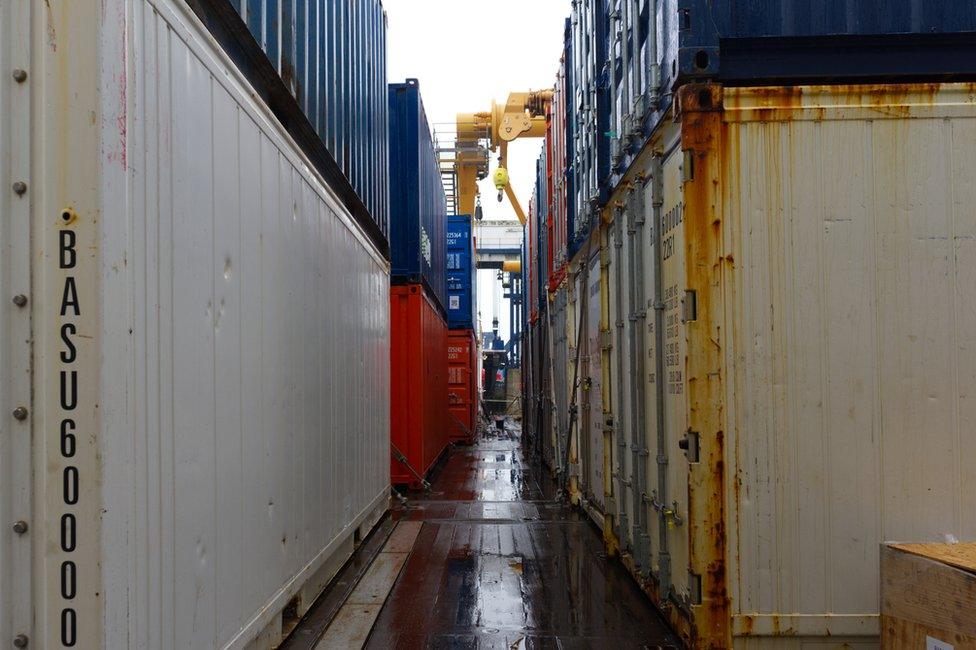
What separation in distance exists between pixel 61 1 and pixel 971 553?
12.8ft

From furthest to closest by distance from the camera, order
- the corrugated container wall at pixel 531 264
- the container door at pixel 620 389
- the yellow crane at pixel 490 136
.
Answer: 1. the yellow crane at pixel 490 136
2. the corrugated container wall at pixel 531 264
3. the container door at pixel 620 389

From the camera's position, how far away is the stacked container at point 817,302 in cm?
391

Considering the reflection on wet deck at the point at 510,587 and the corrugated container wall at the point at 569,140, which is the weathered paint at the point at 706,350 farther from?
the corrugated container wall at the point at 569,140

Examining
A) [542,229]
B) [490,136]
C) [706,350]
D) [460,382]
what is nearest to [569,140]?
[542,229]

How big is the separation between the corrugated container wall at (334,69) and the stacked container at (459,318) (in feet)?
29.4

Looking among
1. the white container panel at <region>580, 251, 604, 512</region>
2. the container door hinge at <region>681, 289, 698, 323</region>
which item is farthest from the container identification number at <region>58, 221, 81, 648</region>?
the white container panel at <region>580, 251, 604, 512</region>

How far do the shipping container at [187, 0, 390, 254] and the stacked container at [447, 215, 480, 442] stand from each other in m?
9.01

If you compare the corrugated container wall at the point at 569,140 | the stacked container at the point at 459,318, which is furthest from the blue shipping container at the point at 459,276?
the corrugated container wall at the point at 569,140

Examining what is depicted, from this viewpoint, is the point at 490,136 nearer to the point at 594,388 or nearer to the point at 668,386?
the point at 594,388

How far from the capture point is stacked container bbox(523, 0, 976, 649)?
3.91m

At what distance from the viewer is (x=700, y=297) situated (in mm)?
4012

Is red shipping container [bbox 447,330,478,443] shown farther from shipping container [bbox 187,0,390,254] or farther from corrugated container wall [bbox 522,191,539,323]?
shipping container [bbox 187,0,390,254]

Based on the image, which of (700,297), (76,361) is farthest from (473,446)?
(76,361)

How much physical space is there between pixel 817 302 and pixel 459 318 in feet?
46.5
